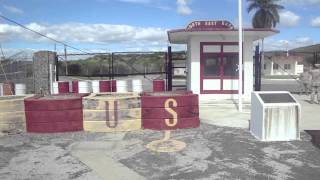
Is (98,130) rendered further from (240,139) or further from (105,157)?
(240,139)

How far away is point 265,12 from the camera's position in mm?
81062

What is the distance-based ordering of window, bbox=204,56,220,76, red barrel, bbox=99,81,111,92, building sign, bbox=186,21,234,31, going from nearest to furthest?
1. building sign, bbox=186,21,234,31
2. window, bbox=204,56,220,76
3. red barrel, bbox=99,81,111,92

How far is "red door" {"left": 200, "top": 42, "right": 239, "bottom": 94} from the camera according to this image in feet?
63.8

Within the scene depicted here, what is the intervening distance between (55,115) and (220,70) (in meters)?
9.21

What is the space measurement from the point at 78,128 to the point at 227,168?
483cm

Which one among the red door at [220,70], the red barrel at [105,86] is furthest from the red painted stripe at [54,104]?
the red barrel at [105,86]

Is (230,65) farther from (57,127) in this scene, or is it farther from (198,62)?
(57,127)

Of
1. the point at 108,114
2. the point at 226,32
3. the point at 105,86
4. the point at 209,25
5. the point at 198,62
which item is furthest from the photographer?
the point at 105,86

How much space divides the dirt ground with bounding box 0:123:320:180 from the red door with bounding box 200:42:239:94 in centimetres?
756

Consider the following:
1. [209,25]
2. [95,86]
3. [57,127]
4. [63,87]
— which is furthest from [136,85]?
[57,127]

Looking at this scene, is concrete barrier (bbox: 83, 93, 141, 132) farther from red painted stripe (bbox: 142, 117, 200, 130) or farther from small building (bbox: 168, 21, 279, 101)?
small building (bbox: 168, 21, 279, 101)

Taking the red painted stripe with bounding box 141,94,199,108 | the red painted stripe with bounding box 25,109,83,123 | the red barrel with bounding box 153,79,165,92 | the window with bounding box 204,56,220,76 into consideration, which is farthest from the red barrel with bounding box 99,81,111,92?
the red painted stripe with bounding box 141,94,199,108

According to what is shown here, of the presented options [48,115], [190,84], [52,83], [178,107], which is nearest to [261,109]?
[178,107]

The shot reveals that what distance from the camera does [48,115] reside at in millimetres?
11898
